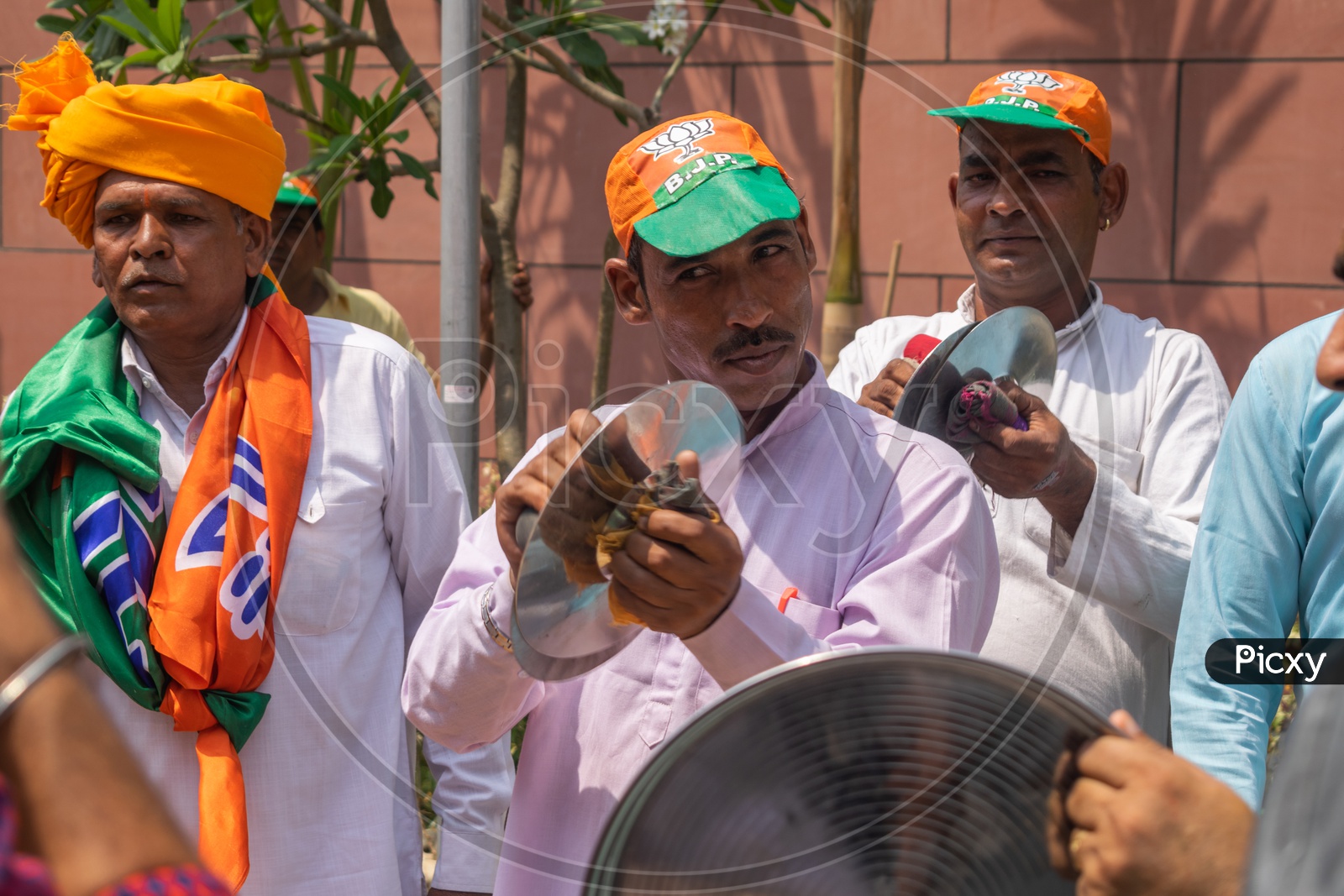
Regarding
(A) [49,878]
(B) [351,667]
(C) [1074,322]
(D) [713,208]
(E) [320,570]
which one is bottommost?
(B) [351,667]

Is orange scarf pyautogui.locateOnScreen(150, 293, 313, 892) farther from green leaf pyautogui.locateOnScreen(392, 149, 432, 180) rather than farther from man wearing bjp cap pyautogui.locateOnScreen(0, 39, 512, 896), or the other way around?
green leaf pyautogui.locateOnScreen(392, 149, 432, 180)

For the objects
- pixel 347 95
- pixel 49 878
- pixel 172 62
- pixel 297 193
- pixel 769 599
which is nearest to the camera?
pixel 49 878

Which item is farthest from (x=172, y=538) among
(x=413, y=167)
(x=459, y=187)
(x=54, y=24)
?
(x=54, y=24)

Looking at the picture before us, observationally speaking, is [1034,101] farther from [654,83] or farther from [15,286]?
[15,286]

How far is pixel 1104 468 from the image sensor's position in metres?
2.10

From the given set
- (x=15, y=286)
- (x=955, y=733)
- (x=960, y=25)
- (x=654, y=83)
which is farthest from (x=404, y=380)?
(x=15, y=286)

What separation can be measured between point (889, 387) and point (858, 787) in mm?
1013

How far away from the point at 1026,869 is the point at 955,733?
0.38 feet

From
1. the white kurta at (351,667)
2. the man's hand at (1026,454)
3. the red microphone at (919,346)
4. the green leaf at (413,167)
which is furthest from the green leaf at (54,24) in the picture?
the man's hand at (1026,454)

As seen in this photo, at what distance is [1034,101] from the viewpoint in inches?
90.9

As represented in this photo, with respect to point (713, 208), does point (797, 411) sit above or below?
below

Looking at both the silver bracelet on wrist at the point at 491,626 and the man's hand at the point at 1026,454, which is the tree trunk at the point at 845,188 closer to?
the man's hand at the point at 1026,454

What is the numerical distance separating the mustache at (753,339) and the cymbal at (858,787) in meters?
0.69

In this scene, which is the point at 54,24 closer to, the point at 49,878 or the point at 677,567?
the point at 677,567
